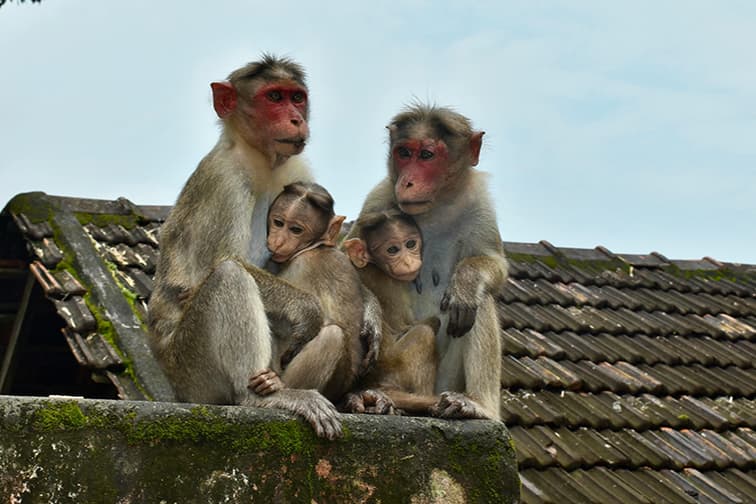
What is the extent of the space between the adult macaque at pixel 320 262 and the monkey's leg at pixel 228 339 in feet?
0.68

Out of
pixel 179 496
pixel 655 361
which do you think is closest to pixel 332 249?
pixel 179 496

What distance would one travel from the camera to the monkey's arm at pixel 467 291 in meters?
4.55

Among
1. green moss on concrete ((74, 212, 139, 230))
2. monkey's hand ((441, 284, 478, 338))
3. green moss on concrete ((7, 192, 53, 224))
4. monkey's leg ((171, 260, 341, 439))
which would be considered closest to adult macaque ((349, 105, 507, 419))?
monkey's hand ((441, 284, 478, 338))

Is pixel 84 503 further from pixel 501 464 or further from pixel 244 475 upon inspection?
pixel 501 464

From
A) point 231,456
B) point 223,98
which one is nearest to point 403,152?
point 223,98

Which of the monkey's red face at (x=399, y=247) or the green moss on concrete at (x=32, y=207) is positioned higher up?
the monkey's red face at (x=399, y=247)

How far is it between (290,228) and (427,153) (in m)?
0.67

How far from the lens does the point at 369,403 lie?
4242mm

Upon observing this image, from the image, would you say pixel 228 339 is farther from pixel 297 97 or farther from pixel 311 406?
pixel 297 97

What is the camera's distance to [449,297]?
15.1 ft

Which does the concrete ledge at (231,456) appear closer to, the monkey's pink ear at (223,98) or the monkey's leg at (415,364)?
the monkey's leg at (415,364)

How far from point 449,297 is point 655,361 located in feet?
15.9

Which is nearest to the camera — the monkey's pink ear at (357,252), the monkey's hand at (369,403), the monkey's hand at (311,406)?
the monkey's hand at (311,406)

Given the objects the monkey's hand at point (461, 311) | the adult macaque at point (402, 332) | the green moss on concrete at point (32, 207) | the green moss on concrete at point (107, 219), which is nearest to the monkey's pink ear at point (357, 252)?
the adult macaque at point (402, 332)
